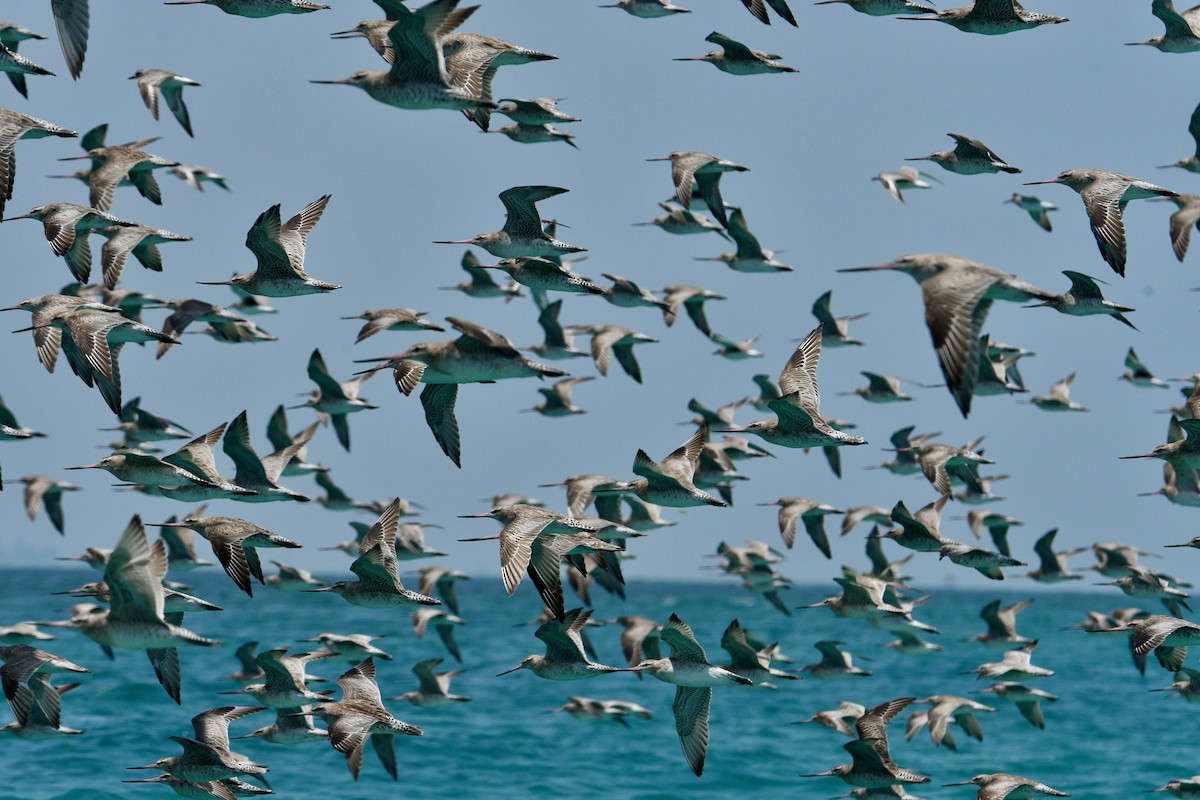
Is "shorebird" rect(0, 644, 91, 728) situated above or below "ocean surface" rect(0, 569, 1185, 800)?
above

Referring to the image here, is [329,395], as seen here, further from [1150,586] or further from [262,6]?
[1150,586]

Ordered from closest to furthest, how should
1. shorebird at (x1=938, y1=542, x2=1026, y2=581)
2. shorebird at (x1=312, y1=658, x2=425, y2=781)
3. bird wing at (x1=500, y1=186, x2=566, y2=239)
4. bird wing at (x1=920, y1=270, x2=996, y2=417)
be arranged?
bird wing at (x1=920, y1=270, x2=996, y2=417) → shorebird at (x1=312, y1=658, x2=425, y2=781) → bird wing at (x1=500, y1=186, x2=566, y2=239) → shorebird at (x1=938, y1=542, x2=1026, y2=581)

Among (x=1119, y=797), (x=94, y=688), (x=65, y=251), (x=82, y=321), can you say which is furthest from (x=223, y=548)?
(x=94, y=688)

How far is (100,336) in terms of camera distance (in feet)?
46.0

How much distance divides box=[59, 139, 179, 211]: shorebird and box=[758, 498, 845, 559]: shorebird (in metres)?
9.48

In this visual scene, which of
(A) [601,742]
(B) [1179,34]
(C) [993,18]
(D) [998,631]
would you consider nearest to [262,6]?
(C) [993,18]

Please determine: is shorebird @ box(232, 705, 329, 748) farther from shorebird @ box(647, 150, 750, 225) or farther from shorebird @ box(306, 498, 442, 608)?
shorebird @ box(647, 150, 750, 225)

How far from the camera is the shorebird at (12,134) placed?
45.3 ft

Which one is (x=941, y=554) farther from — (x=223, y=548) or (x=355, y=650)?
(x=223, y=548)

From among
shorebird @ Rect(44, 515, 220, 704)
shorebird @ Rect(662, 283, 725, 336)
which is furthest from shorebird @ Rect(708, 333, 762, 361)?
shorebird @ Rect(44, 515, 220, 704)

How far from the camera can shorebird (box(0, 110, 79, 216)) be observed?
544 inches

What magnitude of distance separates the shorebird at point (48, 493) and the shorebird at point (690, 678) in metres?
12.9

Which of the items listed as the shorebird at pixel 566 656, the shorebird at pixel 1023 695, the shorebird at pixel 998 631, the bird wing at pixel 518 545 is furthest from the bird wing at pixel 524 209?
the shorebird at pixel 998 631

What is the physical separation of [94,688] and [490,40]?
21.9 metres
